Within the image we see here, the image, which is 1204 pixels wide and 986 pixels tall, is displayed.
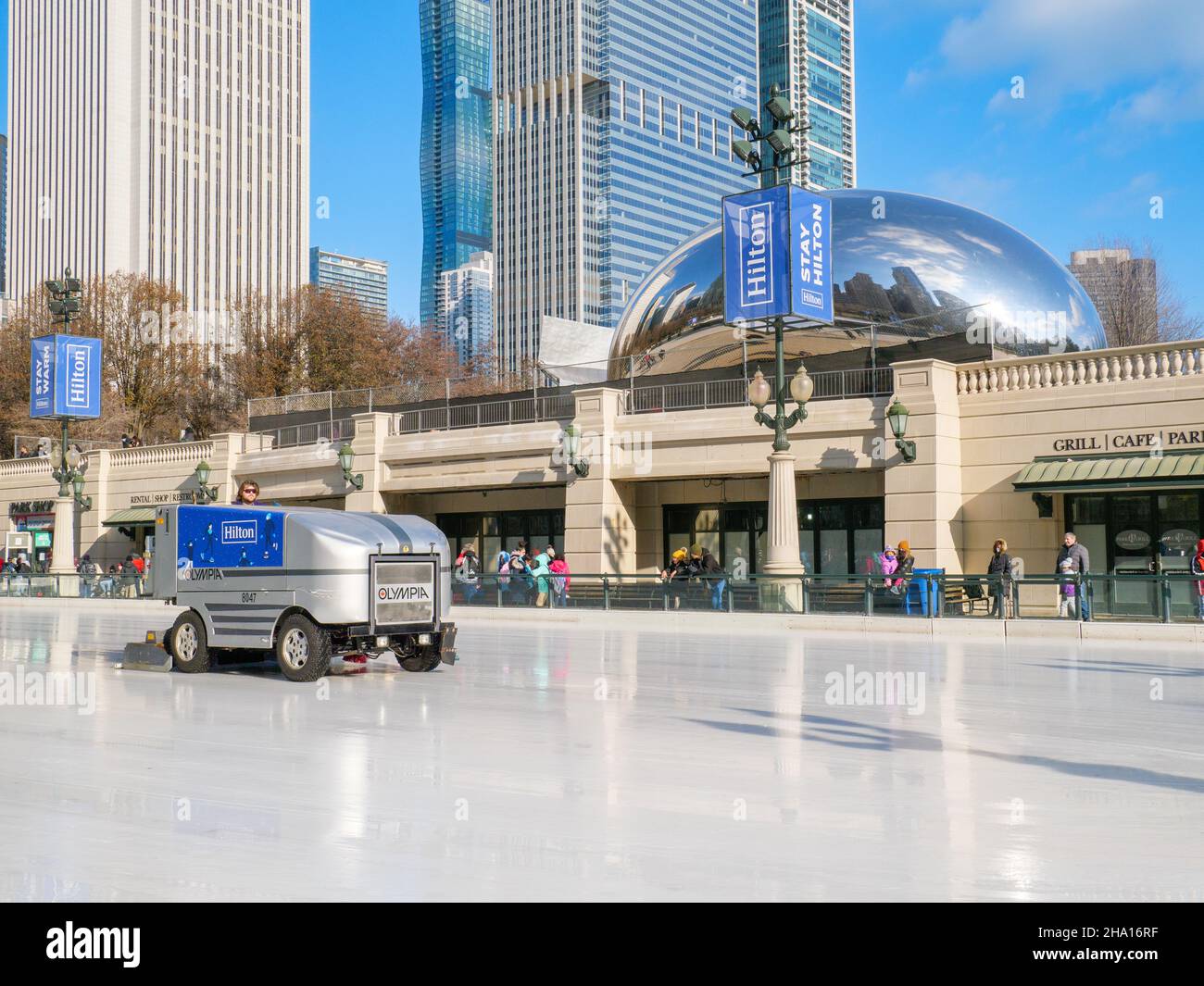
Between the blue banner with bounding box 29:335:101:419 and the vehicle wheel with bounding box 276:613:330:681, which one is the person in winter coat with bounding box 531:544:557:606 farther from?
the blue banner with bounding box 29:335:101:419

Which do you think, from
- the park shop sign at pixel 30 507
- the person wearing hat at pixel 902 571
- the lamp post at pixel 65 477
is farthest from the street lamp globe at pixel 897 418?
the park shop sign at pixel 30 507

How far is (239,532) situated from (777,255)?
14.8m

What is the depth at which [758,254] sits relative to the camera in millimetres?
25922

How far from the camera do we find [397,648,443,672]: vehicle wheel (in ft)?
49.9

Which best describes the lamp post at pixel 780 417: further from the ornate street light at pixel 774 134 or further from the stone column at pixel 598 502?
the stone column at pixel 598 502

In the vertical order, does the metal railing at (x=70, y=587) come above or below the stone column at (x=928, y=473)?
below

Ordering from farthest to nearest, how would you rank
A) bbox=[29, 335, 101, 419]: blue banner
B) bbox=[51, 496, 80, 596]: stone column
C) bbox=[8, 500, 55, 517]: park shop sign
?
bbox=[8, 500, 55, 517]: park shop sign → bbox=[51, 496, 80, 596]: stone column → bbox=[29, 335, 101, 419]: blue banner

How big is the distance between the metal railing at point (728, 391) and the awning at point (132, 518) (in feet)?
74.9

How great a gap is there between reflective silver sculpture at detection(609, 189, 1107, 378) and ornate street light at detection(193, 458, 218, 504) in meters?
16.2

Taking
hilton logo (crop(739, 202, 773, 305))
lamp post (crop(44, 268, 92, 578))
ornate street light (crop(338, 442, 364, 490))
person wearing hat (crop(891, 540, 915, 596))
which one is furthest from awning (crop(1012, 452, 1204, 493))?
lamp post (crop(44, 268, 92, 578))

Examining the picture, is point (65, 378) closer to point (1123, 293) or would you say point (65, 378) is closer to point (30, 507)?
point (30, 507)

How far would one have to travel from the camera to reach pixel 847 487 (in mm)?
31578

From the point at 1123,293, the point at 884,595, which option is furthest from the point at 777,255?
the point at 1123,293

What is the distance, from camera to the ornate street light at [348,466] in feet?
128
